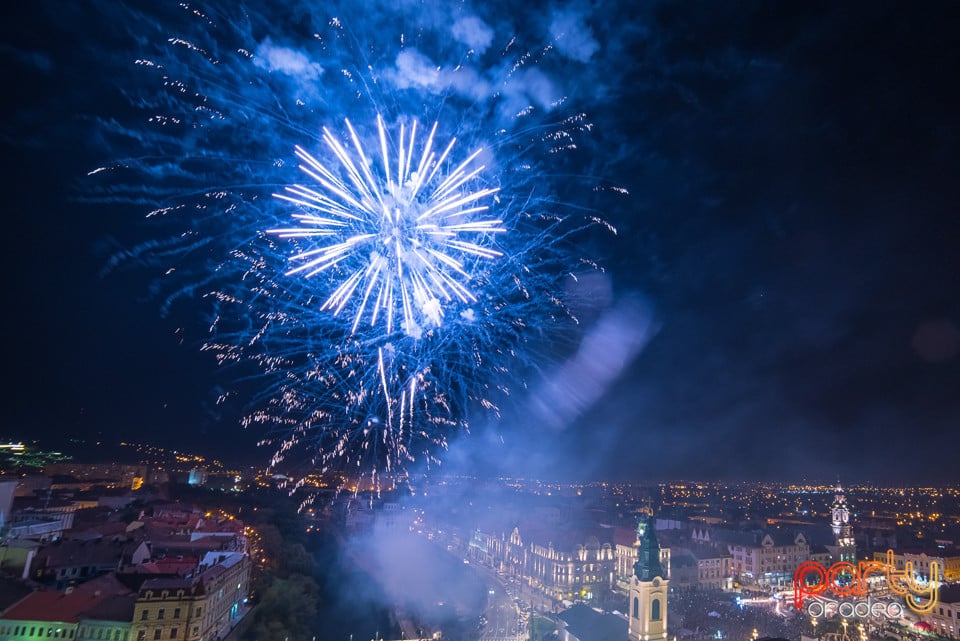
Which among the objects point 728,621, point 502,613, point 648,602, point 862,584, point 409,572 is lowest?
point 409,572

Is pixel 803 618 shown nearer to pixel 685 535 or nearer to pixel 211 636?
pixel 685 535

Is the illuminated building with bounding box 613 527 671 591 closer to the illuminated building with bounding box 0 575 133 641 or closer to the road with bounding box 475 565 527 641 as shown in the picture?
the road with bounding box 475 565 527 641

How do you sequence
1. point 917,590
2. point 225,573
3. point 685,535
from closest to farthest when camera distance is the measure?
point 225,573 → point 917,590 → point 685,535

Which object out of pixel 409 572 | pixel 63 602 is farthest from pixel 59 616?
pixel 409 572

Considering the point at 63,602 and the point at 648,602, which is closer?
the point at 63,602

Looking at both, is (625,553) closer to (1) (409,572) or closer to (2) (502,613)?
(2) (502,613)

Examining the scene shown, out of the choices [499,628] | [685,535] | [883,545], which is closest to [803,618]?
[499,628]

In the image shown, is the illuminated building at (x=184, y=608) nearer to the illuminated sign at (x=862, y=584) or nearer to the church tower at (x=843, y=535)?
the illuminated sign at (x=862, y=584)

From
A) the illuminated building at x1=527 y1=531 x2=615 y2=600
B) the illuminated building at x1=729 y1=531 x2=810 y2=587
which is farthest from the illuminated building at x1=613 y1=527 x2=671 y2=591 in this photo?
the illuminated building at x1=729 y1=531 x2=810 y2=587
